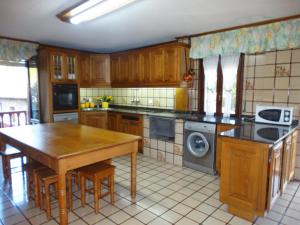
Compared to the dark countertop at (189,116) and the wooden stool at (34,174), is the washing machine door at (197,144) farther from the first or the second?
the wooden stool at (34,174)

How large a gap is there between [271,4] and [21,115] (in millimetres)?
5287

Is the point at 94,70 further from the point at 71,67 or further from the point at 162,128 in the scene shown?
the point at 162,128

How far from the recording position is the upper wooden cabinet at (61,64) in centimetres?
423

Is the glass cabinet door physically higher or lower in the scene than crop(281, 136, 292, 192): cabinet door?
higher

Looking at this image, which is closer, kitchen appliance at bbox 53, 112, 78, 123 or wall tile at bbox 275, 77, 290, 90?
wall tile at bbox 275, 77, 290, 90

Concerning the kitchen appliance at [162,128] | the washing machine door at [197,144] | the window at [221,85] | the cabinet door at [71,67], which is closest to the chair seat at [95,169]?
the washing machine door at [197,144]

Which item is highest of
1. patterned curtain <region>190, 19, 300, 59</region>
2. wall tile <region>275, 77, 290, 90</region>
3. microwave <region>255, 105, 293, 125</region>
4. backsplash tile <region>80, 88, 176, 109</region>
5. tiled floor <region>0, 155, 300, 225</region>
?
patterned curtain <region>190, 19, 300, 59</region>

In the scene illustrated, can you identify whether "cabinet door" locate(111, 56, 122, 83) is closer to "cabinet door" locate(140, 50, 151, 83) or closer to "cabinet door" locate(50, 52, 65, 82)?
"cabinet door" locate(140, 50, 151, 83)

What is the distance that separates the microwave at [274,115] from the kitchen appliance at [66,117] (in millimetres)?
3550

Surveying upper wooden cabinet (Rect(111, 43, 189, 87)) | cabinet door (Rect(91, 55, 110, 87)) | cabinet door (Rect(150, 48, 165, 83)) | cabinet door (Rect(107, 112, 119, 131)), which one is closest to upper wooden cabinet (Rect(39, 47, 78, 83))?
cabinet door (Rect(91, 55, 110, 87))

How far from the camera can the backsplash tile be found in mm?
4391

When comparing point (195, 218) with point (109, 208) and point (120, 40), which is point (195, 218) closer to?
point (109, 208)

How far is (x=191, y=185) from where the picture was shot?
115 inches

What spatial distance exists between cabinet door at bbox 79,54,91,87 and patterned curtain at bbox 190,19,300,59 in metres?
2.50
